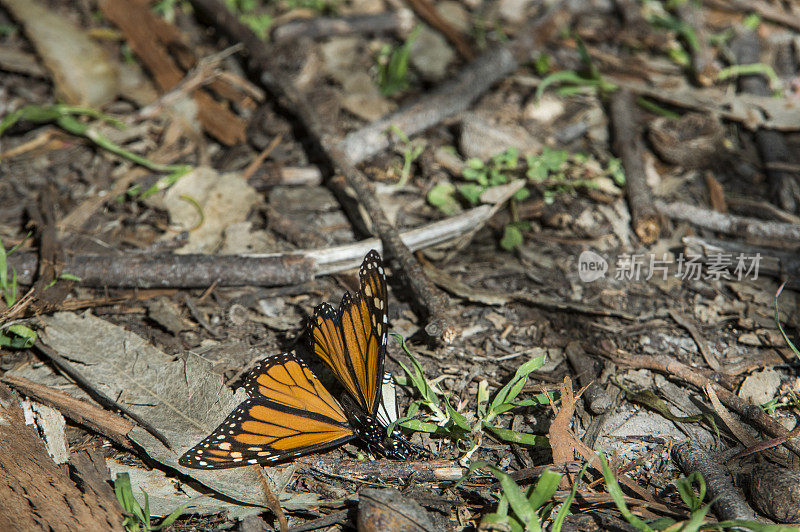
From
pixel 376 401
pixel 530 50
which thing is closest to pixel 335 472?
pixel 376 401

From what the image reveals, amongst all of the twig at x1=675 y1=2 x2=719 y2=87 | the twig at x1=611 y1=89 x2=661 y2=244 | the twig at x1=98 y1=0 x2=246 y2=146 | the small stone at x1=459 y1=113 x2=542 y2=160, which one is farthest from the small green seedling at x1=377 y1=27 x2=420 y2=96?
the twig at x1=675 y1=2 x2=719 y2=87

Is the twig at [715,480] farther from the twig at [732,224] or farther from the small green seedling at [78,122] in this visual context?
the small green seedling at [78,122]

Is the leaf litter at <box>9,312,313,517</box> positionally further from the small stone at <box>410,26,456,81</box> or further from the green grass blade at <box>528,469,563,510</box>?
the small stone at <box>410,26,456,81</box>

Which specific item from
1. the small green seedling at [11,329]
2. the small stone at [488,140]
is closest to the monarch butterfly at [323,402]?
the small green seedling at [11,329]

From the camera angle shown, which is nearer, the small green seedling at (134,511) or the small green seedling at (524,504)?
the small green seedling at (524,504)

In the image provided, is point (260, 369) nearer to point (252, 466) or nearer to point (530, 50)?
point (252, 466)

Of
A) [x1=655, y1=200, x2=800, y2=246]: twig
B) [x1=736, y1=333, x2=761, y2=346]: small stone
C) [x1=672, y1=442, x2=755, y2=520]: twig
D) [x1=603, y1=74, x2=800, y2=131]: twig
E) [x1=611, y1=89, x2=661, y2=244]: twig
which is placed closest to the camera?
[x1=672, y1=442, x2=755, y2=520]: twig
